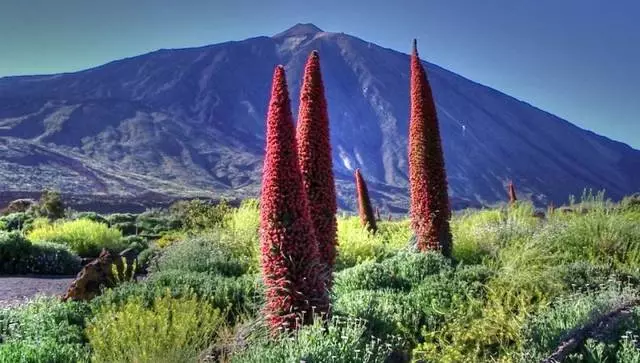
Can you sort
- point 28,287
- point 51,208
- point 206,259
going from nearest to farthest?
point 206,259 → point 28,287 → point 51,208

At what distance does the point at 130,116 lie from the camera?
19338cm

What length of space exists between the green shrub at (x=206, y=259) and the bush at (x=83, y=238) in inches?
272

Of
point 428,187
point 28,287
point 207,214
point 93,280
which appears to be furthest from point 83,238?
point 428,187

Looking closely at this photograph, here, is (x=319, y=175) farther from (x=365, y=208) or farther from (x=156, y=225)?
(x=156, y=225)

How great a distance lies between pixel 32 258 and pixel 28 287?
3.68m

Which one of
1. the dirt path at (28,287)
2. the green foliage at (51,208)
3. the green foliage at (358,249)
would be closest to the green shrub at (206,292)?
the dirt path at (28,287)

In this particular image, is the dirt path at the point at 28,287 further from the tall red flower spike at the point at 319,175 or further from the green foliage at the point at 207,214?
the tall red flower spike at the point at 319,175

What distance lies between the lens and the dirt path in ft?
38.4

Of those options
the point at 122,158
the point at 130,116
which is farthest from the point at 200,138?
the point at 122,158

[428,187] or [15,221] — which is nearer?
[428,187]

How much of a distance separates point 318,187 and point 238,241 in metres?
6.25

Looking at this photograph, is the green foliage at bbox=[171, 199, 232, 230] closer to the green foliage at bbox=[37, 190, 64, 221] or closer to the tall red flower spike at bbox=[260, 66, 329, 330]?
the tall red flower spike at bbox=[260, 66, 329, 330]

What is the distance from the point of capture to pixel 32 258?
16266 mm

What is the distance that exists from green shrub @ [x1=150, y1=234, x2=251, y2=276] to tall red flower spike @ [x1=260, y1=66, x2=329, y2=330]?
4.20 meters
